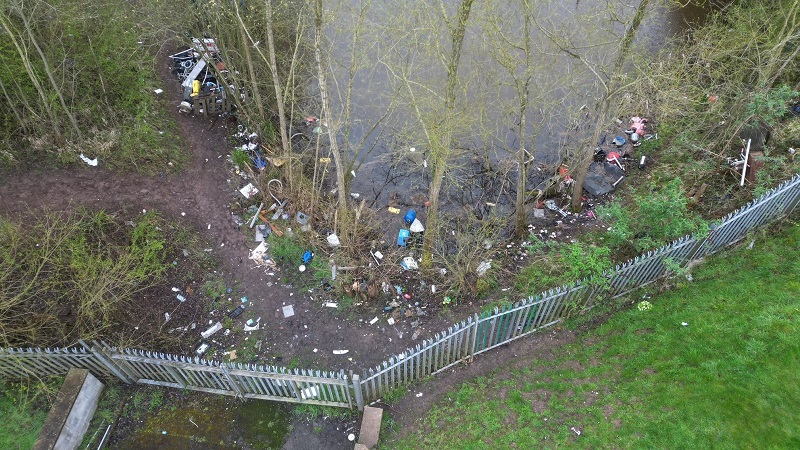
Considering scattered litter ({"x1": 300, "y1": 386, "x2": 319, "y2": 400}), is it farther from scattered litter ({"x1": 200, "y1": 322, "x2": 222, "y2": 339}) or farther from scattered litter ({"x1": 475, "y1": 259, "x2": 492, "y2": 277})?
scattered litter ({"x1": 475, "y1": 259, "x2": 492, "y2": 277})

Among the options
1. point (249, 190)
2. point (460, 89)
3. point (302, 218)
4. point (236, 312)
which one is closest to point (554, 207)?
point (460, 89)

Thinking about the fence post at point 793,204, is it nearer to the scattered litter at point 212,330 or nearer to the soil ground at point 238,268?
the soil ground at point 238,268

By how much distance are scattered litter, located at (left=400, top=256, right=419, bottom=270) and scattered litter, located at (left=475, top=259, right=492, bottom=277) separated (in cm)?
119

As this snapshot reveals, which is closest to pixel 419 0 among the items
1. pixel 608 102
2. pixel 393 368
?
pixel 608 102

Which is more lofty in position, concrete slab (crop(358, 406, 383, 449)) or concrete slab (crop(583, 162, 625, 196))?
concrete slab (crop(583, 162, 625, 196))

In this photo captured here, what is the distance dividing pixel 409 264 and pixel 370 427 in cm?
325

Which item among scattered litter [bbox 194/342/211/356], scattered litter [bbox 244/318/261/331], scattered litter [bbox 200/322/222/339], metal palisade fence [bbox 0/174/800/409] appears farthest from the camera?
scattered litter [bbox 244/318/261/331]

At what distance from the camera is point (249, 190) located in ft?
34.0

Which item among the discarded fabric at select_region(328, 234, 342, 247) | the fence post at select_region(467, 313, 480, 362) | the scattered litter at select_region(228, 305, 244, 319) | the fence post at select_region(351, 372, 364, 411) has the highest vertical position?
the discarded fabric at select_region(328, 234, 342, 247)

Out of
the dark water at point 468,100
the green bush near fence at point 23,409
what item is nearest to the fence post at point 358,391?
Result: the green bush near fence at point 23,409

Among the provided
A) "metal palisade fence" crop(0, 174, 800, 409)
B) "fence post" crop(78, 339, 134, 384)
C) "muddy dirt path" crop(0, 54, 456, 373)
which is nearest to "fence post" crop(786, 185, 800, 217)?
"metal palisade fence" crop(0, 174, 800, 409)

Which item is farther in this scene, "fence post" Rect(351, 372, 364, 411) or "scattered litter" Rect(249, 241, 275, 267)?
"scattered litter" Rect(249, 241, 275, 267)

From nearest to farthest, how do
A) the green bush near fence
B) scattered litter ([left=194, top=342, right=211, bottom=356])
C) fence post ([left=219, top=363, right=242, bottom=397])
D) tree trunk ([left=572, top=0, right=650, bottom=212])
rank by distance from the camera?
fence post ([left=219, top=363, right=242, bottom=397]) → the green bush near fence → tree trunk ([left=572, top=0, right=650, bottom=212]) → scattered litter ([left=194, top=342, right=211, bottom=356])

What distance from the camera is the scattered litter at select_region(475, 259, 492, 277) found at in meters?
8.73
